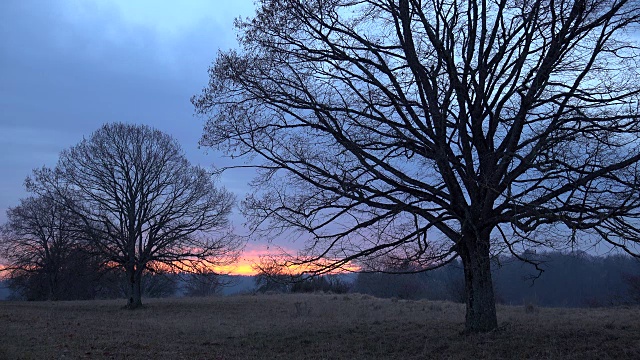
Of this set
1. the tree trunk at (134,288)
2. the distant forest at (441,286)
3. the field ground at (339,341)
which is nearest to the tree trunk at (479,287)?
the field ground at (339,341)

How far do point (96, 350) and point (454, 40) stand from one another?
1001cm

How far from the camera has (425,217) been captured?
407 inches

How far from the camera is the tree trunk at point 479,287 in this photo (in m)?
9.97

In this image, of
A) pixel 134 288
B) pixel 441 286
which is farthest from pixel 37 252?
pixel 441 286

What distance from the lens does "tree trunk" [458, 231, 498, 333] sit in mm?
9969

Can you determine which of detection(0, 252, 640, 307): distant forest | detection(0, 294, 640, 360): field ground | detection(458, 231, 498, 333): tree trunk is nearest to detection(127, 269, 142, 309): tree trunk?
detection(0, 252, 640, 307): distant forest

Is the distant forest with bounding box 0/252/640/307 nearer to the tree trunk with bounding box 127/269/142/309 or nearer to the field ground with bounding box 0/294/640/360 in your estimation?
the tree trunk with bounding box 127/269/142/309

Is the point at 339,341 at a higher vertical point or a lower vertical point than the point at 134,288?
lower

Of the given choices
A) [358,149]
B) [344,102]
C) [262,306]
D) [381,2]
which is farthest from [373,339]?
[262,306]

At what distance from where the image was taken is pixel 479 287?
10023 mm

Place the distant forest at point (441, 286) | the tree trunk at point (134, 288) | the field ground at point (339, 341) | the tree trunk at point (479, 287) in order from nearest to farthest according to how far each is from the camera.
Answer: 1. the field ground at point (339, 341)
2. the tree trunk at point (479, 287)
3. the distant forest at point (441, 286)
4. the tree trunk at point (134, 288)

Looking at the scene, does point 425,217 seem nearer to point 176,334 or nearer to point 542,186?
point 542,186

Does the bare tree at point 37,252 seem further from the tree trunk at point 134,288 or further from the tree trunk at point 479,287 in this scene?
the tree trunk at point 479,287

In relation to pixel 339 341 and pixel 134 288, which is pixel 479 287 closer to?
pixel 339 341
